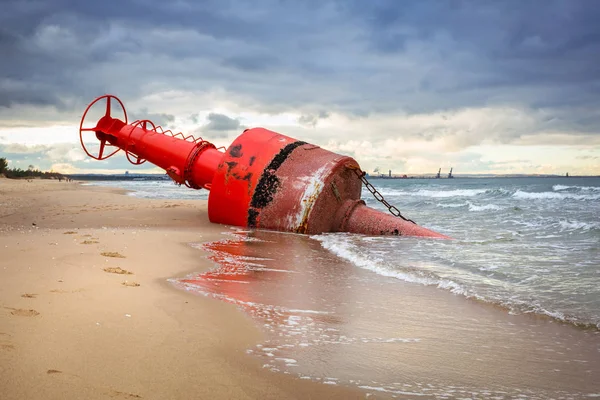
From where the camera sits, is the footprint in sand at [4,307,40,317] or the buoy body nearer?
the footprint in sand at [4,307,40,317]

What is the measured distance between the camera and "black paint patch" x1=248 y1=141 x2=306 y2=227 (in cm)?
691

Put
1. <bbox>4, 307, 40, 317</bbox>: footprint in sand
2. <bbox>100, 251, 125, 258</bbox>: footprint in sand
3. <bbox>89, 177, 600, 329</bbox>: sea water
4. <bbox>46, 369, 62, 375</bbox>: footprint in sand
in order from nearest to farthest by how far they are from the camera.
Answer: <bbox>46, 369, 62, 375</bbox>: footprint in sand
<bbox>4, 307, 40, 317</bbox>: footprint in sand
<bbox>89, 177, 600, 329</bbox>: sea water
<bbox>100, 251, 125, 258</bbox>: footprint in sand

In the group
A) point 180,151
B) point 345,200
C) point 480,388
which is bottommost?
point 480,388

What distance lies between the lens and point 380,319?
2.85m

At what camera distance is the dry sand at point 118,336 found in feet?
5.75

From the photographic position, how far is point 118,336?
223 centimetres

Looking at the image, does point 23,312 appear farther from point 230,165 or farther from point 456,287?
point 230,165

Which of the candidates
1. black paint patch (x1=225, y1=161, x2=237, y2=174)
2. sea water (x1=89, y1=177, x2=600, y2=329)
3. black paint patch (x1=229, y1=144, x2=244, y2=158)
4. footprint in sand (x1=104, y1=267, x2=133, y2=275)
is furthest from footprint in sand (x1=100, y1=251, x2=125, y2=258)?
black paint patch (x1=229, y1=144, x2=244, y2=158)

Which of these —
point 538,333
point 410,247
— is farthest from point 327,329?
point 410,247

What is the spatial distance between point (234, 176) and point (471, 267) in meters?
3.64

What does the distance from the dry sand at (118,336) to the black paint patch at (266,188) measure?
2.65 m

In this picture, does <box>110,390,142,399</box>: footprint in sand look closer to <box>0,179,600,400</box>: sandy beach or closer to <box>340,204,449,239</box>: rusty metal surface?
<box>0,179,600,400</box>: sandy beach

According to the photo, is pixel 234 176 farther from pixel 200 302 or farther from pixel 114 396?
pixel 114 396

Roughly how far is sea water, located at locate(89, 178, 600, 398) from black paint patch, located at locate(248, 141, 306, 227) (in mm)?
960
